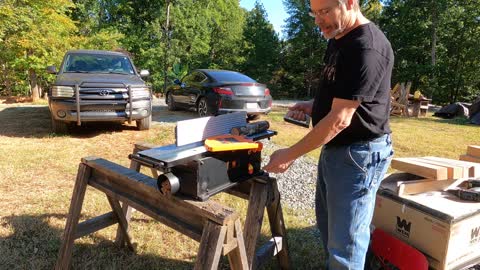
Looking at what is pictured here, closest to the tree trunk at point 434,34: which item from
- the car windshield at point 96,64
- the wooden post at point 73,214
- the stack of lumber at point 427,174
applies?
the car windshield at point 96,64

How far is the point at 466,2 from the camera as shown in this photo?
81.7 ft

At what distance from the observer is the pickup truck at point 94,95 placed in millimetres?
6242

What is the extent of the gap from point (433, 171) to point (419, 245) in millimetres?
535

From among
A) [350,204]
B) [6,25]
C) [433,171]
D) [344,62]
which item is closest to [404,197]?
[433,171]

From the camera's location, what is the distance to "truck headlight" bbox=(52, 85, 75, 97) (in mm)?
6215

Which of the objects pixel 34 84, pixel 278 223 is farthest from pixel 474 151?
pixel 34 84

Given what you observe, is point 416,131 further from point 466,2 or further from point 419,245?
point 466,2

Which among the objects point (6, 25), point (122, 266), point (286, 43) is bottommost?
point (122, 266)

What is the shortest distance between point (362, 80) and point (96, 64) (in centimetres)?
713

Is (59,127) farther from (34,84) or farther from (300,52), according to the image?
(300,52)

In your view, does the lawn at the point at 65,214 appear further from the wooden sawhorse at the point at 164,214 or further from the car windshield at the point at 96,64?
the car windshield at the point at 96,64

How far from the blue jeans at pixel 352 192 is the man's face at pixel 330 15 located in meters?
0.60

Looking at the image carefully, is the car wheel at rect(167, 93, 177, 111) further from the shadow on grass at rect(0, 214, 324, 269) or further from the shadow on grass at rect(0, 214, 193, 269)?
the shadow on grass at rect(0, 214, 193, 269)

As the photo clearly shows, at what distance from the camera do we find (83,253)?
2.92m
